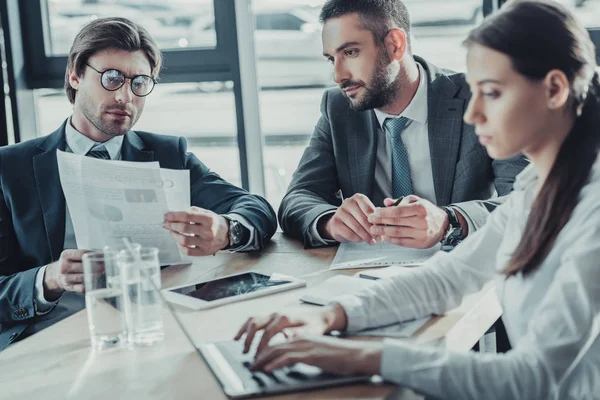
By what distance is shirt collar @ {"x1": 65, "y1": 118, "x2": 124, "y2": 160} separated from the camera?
2.14 m

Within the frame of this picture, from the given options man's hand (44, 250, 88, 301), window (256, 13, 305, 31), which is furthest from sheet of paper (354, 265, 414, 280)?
window (256, 13, 305, 31)

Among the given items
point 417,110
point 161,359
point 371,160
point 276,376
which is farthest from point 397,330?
point 417,110

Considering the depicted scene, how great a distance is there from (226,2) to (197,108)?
45cm

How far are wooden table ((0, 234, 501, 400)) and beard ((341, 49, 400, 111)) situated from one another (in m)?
0.76

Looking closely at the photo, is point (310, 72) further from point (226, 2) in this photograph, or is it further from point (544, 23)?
point (544, 23)

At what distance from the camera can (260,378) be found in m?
1.12

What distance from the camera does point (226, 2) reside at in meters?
2.94

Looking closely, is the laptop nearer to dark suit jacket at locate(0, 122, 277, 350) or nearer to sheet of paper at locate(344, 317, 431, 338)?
sheet of paper at locate(344, 317, 431, 338)

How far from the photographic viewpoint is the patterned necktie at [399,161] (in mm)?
2277

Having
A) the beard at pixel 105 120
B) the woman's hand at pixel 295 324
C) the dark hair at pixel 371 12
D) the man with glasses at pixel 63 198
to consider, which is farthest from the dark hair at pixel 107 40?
the woman's hand at pixel 295 324

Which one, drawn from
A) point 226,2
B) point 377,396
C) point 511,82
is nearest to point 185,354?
point 377,396

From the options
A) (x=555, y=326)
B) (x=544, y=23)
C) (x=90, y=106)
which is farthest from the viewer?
(x=90, y=106)

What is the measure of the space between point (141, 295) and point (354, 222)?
2.29 ft

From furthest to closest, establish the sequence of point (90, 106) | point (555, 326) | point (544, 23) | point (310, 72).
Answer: point (310, 72) → point (90, 106) → point (544, 23) → point (555, 326)
